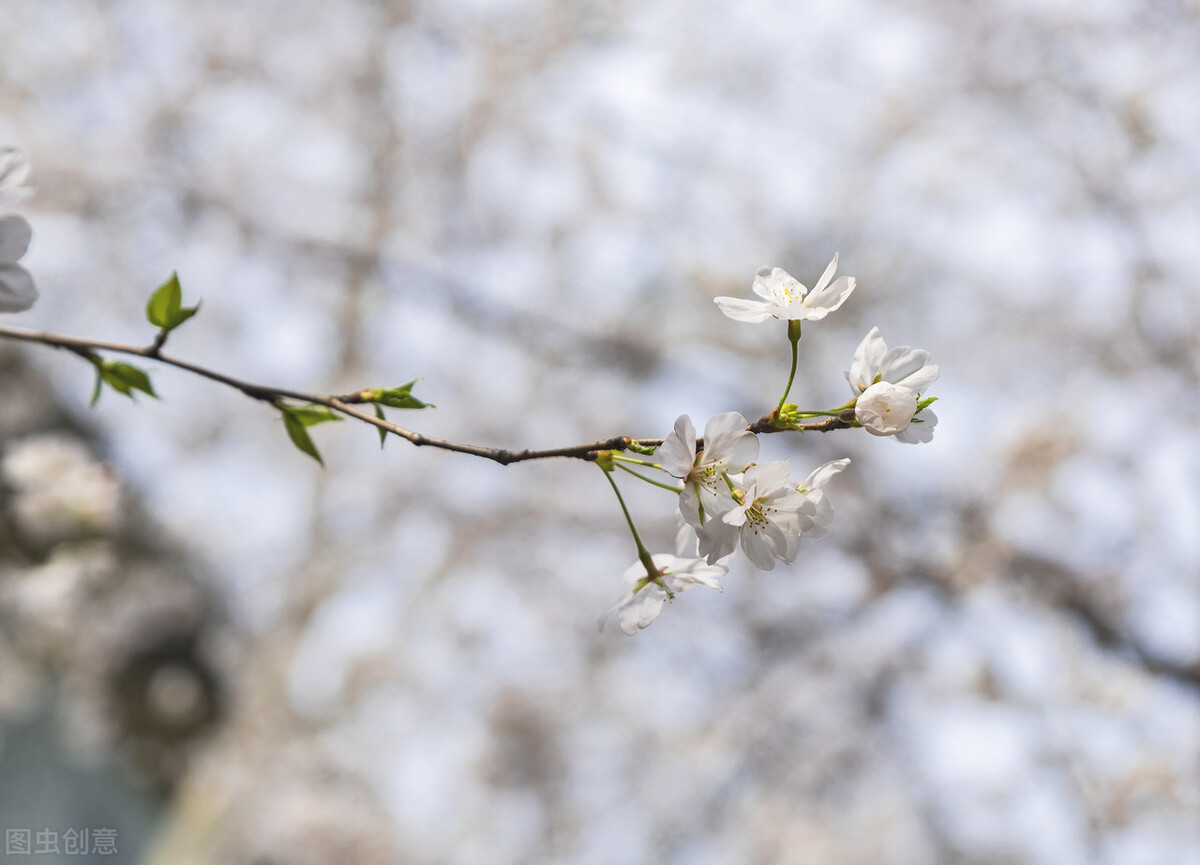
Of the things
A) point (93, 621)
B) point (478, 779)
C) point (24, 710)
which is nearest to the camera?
point (93, 621)

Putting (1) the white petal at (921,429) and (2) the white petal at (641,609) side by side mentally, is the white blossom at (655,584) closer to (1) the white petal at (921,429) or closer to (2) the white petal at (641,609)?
(2) the white petal at (641,609)

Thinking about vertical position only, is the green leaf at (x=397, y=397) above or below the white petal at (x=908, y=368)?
above

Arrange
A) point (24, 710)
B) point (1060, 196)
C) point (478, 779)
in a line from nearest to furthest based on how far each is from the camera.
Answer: point (1060, 196) < point (24, 710) < point (478, 779)

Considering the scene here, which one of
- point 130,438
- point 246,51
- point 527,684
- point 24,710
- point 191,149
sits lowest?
point 527,684

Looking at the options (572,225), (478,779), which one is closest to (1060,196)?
(572,225)

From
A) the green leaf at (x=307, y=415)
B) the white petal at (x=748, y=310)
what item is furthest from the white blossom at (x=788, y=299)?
the green leaf at (x=307, y=415)

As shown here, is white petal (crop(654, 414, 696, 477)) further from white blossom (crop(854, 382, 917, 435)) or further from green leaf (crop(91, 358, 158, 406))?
green leaf (crop(91, 358, 158, 406))

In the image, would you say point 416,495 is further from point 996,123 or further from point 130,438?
point 996,123
